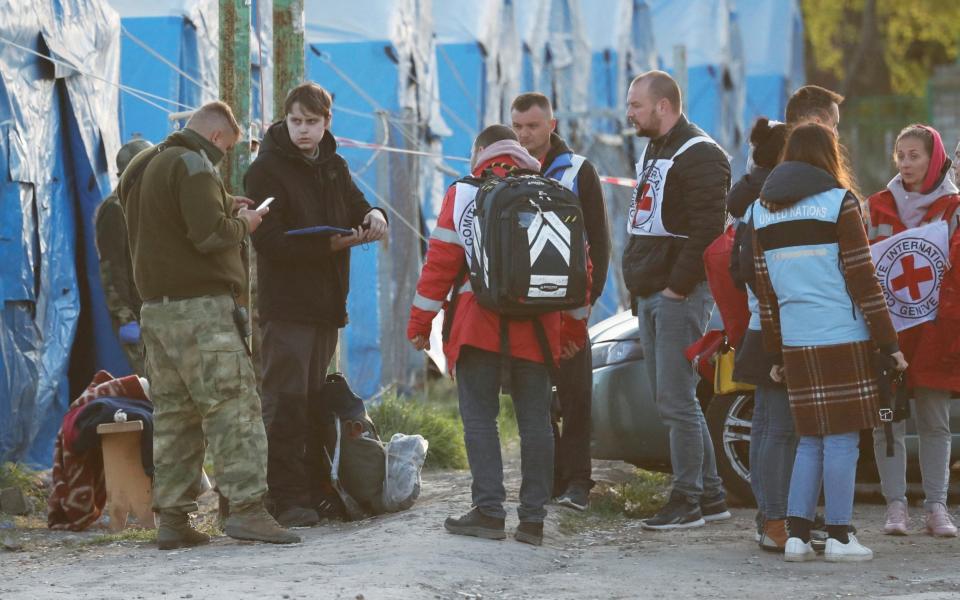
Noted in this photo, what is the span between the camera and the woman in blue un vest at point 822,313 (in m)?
6.27

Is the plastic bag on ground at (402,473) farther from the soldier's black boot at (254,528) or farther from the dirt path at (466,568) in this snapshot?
the soldier's black boot at (254,528)

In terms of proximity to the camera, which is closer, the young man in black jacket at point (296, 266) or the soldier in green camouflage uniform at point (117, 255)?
the young man in black jacket at point (296, 266)

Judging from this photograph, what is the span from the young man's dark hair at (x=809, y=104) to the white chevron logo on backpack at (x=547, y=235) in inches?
42.8

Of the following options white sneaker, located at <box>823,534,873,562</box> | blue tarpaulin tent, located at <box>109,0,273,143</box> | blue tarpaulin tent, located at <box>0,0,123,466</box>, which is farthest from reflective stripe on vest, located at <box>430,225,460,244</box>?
blue tarpaulin tent, located at <box>109,0,273,143</box>

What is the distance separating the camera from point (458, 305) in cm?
672

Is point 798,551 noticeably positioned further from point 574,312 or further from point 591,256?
point 591,256

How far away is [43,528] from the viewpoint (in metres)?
8.04

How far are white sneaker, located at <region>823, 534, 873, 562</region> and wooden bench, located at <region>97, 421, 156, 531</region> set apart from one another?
10.3 ft

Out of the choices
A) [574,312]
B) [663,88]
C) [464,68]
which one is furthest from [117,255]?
[464,68]

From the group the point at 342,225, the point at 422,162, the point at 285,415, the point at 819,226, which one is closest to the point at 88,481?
the point at 285,415

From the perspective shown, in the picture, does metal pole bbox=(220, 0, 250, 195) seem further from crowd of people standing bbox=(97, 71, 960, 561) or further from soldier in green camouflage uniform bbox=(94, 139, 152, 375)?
soldier in green camouflage uniform bbox=(94, 139, 152, 375)

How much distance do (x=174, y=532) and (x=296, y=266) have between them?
1.24 m

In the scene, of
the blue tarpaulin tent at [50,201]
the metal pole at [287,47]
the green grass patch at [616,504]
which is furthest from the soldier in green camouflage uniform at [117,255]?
the green grass patch at [616,504]

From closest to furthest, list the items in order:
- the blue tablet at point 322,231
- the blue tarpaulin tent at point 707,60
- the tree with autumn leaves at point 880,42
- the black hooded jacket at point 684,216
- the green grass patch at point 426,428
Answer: the black hooded jacket at point 684,216 → the blue tablet at point 322,231 → the green grass patch at point 426,428 → the blue tarpaulin tent at point 707,60 → the tree with autumn leaves at point 880,42
